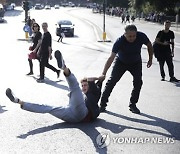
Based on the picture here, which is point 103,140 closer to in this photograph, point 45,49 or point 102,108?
point 102,108

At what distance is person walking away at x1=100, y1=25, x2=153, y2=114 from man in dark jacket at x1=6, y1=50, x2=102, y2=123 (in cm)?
37

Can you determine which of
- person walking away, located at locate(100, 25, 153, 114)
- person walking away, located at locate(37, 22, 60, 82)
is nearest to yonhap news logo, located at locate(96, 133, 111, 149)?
person walking away, located at locate(100, 25, 153, 114)

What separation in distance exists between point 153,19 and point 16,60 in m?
43.8

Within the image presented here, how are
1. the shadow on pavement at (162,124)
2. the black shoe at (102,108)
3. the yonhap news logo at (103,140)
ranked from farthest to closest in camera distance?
the black shoe at (102,108) < the shadow on pavement at (162,124) < the yonhap news logo at (103,140)

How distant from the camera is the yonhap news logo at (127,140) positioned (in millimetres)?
5730

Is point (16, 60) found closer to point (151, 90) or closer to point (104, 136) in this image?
point (151, 90)

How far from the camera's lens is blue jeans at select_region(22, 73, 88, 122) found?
6.45m

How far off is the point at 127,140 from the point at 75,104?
44.9 inches

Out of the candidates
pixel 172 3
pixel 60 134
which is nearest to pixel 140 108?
pixel 60 134

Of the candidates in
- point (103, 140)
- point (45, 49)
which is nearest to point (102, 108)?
point (103, 140)

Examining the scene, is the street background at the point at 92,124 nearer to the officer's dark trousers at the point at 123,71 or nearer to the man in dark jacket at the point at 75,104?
the man in dark jacket at the point at 75,104

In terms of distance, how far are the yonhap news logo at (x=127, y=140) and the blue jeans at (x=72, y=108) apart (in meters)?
0.68

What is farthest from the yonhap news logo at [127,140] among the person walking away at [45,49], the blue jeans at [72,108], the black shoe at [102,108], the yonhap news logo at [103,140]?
the person walking away at [45,49]

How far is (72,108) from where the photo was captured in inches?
256
